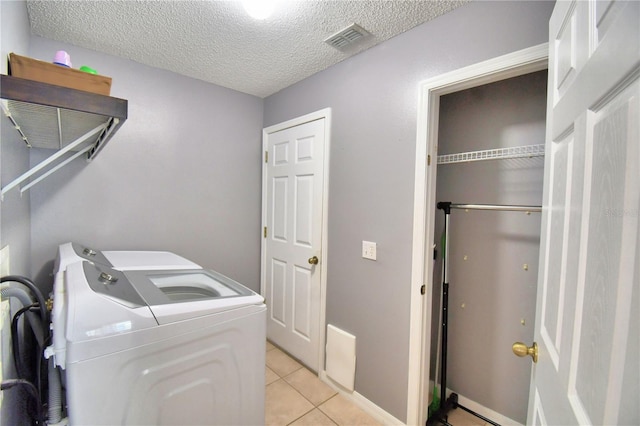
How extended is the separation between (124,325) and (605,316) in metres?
1.19

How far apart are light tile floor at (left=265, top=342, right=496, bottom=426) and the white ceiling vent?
2406mm

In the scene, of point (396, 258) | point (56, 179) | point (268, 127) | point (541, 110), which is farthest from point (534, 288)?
point (56, 179)

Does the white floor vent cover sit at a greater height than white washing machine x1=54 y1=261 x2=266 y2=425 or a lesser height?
lesser

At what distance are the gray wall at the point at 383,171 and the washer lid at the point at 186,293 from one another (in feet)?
2.83

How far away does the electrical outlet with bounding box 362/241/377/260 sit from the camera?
1.81 metres

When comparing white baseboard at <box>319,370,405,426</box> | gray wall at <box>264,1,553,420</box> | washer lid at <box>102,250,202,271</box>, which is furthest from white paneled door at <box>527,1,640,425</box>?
washer lid at <box>102,250,202,271</box>

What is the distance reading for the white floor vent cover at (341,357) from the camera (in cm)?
193

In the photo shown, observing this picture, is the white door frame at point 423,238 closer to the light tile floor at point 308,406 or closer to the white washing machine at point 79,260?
the light tile floor at point 308,406

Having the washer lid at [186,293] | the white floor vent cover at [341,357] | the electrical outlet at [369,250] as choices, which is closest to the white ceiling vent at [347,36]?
the electrical outlet at [369,250]

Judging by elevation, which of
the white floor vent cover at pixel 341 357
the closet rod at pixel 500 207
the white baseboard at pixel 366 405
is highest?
the closet rod at pixel 500 207

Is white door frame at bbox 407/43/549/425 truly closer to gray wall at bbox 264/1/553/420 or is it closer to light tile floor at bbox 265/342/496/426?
gray wall at bbox 264/1/553/420

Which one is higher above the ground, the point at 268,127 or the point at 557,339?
the point at 268,127

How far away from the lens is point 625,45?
412mm

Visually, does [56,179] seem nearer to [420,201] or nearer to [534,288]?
[420,201]
